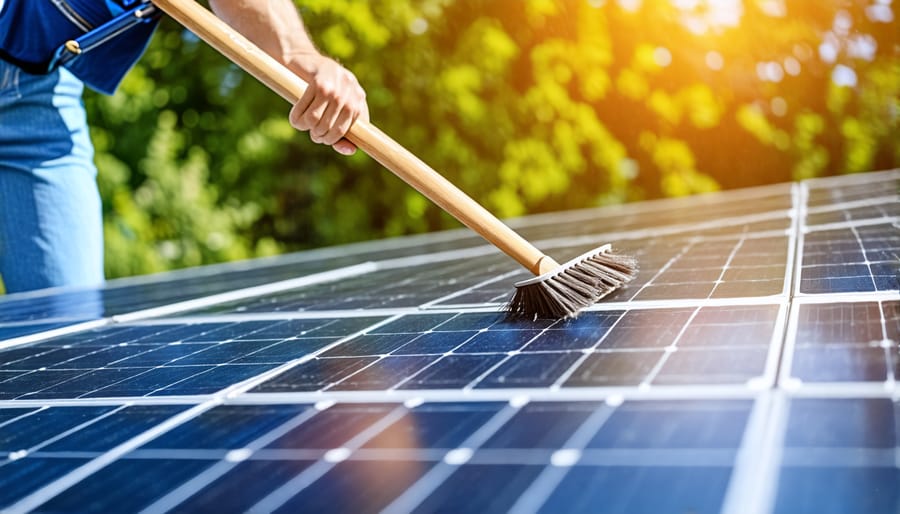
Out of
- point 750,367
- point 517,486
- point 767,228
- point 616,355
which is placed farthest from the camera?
point 767,228

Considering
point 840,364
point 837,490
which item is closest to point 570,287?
point 840,364

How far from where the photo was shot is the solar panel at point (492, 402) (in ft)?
3.33

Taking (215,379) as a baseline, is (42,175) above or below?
above

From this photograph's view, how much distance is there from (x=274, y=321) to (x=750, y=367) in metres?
1.51

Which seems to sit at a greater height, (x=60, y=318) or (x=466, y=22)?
(x=466, y=22)

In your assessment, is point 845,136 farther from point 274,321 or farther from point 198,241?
point 274,321

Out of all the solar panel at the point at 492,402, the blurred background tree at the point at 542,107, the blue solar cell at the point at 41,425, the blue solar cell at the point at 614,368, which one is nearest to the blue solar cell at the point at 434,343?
the solar panel at the point at 492,402

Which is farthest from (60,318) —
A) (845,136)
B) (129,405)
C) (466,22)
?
(845,136)

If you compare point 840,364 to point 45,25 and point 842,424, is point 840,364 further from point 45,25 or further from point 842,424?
Answer: point 45,25

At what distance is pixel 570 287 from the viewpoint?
2.21m

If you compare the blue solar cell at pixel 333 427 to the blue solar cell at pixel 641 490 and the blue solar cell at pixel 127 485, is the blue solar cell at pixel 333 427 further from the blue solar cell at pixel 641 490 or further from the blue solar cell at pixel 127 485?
the blue solar cell at pixel 641 490

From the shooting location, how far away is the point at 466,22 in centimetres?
1427

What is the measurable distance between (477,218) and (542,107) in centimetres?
1206

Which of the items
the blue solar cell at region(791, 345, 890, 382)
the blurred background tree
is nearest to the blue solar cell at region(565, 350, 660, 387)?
the blue solar cell at region(791, 345, 890, 382)
